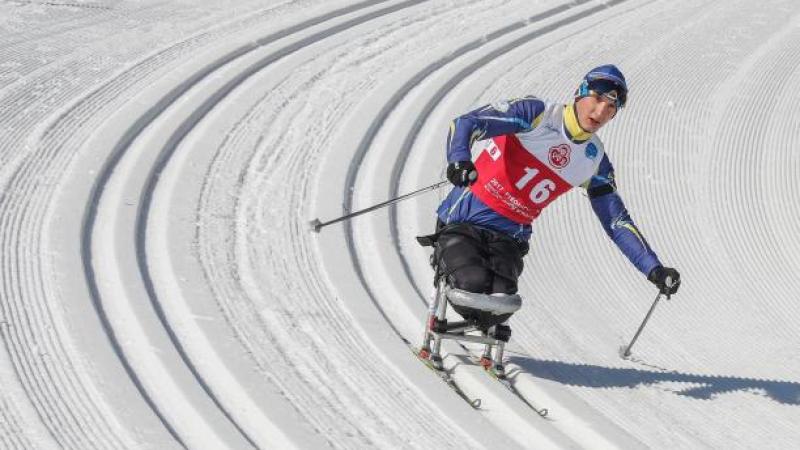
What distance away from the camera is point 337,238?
707 centimetres

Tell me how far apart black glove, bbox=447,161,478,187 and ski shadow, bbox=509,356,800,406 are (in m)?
1.13

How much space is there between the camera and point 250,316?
5977mm

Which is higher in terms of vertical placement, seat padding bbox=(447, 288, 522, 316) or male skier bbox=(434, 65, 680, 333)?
male skier bbox=(434, 65, 680, 333)

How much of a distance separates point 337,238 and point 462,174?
175cm

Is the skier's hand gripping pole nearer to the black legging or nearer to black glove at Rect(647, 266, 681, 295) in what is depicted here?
black glove at Rect(647, 266, 681, 295)

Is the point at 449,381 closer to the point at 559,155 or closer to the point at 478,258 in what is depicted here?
the point at 478,258

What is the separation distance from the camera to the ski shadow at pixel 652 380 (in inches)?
240

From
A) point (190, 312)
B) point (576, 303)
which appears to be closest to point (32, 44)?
point (190, 312)

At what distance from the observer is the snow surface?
5258 mm

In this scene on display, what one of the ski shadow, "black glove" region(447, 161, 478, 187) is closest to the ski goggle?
"black glove" region(447, 161, 478, 187)

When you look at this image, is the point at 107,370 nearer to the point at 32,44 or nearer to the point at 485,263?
the point at 485,263

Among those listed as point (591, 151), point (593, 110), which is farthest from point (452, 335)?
point (593, 110)

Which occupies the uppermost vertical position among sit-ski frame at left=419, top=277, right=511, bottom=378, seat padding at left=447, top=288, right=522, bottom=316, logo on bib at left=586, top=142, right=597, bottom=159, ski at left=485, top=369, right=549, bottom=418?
logo on bib at left=586, top=142, right=597, bottom=159

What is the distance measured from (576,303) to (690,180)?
2.72 metres
